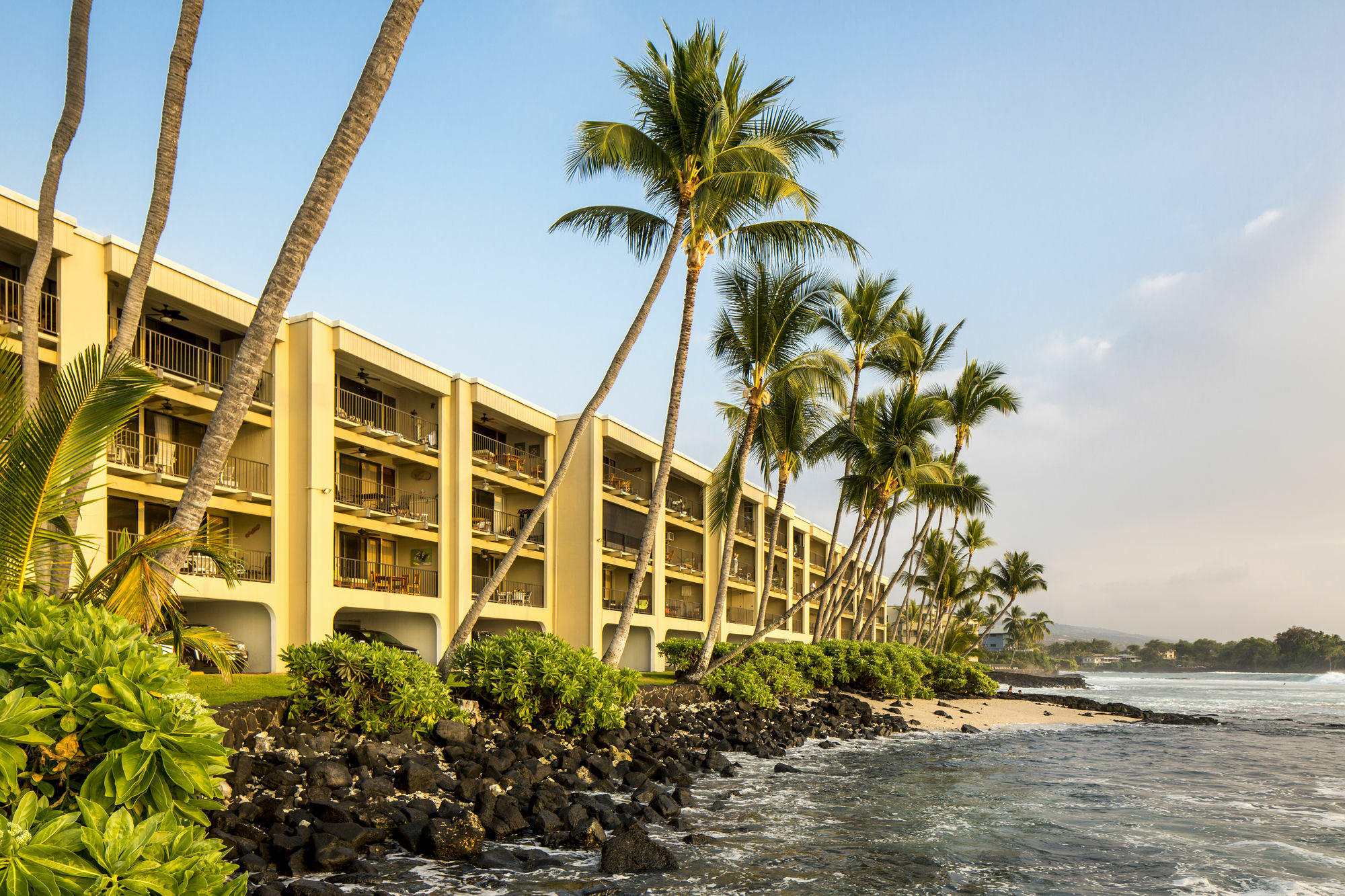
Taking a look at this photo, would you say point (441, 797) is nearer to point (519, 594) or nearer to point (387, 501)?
point (387, 501)

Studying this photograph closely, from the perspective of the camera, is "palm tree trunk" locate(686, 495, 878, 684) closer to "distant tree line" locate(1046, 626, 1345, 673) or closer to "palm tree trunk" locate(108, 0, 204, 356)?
"palm tree trunk" locate(108, 0, 204, 356)

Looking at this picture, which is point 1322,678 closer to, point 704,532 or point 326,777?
point 704,532

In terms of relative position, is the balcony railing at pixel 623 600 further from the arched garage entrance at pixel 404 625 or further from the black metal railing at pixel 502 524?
the arched garage entrance at pixel 404 625

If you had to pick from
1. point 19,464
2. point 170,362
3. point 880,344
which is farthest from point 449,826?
point 880,344

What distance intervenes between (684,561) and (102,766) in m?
39.0

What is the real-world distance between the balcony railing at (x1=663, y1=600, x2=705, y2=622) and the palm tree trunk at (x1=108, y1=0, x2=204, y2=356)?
29168 millimetres

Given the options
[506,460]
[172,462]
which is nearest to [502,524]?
[506,460]

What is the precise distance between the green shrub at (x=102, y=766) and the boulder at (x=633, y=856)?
4.55 m

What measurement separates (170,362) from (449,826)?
17.3 meters

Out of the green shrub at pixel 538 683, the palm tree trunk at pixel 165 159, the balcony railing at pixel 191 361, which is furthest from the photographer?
the balcony railing at pixel 191 361

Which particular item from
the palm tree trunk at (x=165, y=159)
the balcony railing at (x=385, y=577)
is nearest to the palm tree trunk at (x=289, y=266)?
the palm tree trunk at (x=165, y=159)

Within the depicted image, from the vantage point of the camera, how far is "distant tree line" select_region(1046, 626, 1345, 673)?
11931 cm

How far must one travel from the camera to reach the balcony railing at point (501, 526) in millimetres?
29578

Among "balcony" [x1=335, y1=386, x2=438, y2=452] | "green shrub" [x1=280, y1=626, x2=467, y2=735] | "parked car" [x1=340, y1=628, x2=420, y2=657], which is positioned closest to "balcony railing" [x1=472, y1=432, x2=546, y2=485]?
"balcony" [x1=335, y1=386, x2=438, y2=452]
